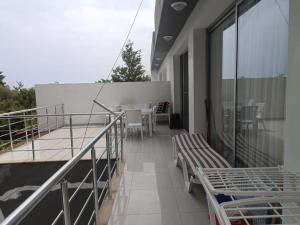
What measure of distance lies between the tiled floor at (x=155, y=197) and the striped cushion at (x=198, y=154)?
32 cm

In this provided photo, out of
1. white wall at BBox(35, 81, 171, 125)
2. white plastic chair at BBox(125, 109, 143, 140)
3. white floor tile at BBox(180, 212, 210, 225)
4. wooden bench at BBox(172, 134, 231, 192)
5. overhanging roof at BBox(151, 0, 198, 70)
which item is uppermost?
overhanging roof at BBox(151, 0, 198, 70)

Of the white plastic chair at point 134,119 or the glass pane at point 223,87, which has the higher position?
the glass pane at point 223,87

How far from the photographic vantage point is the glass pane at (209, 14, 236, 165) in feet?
10.3

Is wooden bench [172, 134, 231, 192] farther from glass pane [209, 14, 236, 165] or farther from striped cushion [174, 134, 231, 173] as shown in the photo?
glass pane [209, 14, 236, 165]

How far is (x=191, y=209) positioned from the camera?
2.48 meters

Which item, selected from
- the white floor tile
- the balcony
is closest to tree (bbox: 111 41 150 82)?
the balcony

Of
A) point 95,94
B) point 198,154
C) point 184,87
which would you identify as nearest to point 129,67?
point 95,94

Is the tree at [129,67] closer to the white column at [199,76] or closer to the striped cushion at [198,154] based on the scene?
the white column at [199,76]

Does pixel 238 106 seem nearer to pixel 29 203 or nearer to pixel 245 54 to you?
pixel 245 54

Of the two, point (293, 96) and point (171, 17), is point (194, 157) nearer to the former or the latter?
point (293, 96)

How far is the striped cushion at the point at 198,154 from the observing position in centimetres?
268

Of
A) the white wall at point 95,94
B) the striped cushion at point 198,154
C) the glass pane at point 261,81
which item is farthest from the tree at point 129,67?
the glass pane at point 261,81

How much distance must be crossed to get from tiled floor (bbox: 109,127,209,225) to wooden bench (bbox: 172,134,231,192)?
0.55 ft

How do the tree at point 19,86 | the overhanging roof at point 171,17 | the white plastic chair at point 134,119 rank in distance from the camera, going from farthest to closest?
the tree at point 19,86, the white plastic chair at point 134,119, the overhanging roof at point 171,17
